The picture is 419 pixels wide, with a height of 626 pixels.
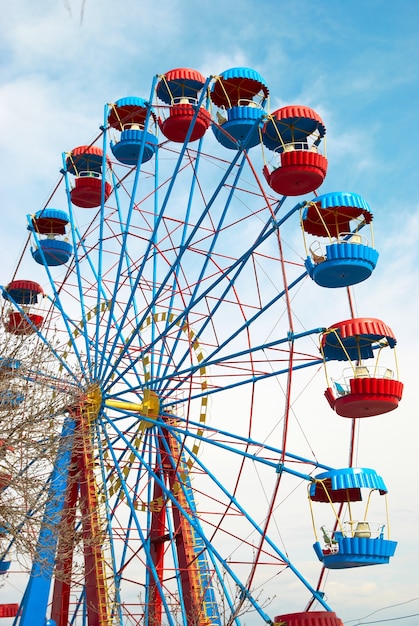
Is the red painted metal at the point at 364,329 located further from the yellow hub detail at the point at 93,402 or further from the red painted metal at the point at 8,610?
the red painted metal at the point at 8,610

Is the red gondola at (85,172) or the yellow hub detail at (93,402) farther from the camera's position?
the red gondola at (85,172)

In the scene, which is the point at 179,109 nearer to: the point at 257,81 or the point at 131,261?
the point at 257,81

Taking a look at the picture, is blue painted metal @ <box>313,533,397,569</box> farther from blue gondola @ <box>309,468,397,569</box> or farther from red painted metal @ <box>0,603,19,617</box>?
red painted metal @ <box>0,603,19,617</box>

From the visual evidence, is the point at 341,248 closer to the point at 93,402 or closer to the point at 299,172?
the point at 299,172

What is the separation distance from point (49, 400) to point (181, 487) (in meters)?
6.10

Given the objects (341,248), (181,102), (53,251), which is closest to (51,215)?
(53,251)

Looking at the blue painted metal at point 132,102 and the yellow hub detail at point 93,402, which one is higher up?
the blue painted metal at point 132,102

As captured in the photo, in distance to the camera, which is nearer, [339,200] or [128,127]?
[339,200]

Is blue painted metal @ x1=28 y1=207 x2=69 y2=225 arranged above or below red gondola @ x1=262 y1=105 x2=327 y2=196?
above

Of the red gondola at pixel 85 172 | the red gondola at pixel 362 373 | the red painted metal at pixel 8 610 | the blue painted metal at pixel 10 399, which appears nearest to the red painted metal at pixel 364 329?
the red gondola at pixel 362 373

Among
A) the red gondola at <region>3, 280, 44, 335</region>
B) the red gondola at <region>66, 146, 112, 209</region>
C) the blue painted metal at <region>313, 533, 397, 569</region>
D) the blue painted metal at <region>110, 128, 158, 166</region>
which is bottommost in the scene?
the blue painted metal at <region>313, 533, 397, 569</region>

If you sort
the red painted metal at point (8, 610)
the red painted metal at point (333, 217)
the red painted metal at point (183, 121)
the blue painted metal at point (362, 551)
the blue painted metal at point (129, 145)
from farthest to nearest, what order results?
the red painted metal at point (8, 610)
the blue painted metal at point (129, 145)
the red painted metal at point (183, 121)
the red painted metal at point (333, 217)
the blue painted metal at point (362, 551)

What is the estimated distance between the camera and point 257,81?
20438 mm

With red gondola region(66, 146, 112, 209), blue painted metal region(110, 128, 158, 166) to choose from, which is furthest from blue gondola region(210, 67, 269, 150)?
red gondola region(66, 146, 112, 209)
